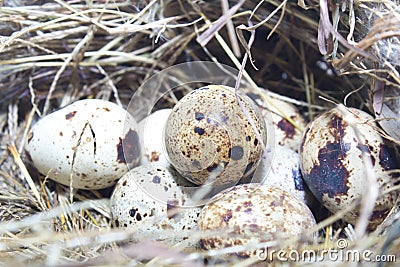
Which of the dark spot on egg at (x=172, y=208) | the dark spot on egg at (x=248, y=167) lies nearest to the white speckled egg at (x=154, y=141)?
the dark spot on egg at (x=172, y=208)

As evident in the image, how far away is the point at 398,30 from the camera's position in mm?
1138

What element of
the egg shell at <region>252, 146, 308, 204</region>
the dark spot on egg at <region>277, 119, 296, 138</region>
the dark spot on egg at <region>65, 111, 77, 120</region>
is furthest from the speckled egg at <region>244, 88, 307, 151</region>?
the dark spot on egg at <region>65, 111, 77, 120</region>

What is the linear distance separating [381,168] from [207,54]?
69 centimetres

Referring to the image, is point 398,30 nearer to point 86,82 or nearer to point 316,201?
point 316,201

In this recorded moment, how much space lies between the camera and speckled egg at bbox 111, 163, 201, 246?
1.25m

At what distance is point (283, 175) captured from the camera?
1364 mm

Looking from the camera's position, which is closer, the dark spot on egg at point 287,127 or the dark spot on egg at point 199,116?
the dark spot on egg at point 199,116

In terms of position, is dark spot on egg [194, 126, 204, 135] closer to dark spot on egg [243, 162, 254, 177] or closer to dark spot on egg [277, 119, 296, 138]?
dark spot on egg [243, 162, 254, 177]

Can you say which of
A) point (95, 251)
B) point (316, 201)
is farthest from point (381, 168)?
point (95, 251)

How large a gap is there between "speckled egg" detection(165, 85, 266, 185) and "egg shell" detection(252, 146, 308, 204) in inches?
3.3

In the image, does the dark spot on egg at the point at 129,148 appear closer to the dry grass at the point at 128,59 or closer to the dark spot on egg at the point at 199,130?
the dry grass at the point at 128,59

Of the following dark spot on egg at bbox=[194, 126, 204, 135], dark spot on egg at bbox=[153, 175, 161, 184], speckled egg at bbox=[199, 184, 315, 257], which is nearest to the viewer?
speckled egg at bbox=[199, 184, 315, 257]

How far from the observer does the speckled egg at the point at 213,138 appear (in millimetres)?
1199

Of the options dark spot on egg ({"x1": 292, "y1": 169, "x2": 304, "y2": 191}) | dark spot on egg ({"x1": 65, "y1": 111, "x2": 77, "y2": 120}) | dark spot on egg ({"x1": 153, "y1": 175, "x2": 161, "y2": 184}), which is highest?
dark spot on egg ({"x1": 65, "y1": 111, "x2": 77, "y2": 120})
